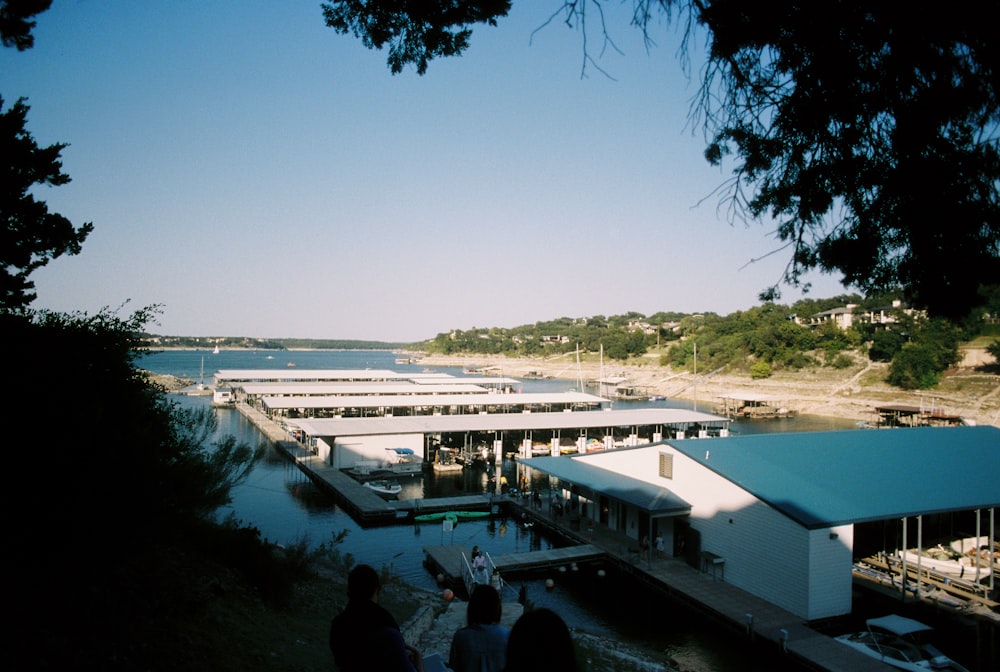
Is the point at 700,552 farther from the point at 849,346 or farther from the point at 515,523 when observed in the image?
the point at 849,346

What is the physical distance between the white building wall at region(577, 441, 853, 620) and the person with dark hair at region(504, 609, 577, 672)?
44.4 feet

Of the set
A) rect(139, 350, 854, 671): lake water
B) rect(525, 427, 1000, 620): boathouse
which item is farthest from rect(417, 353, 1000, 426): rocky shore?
rect(139, 350, 854, 671): lake water

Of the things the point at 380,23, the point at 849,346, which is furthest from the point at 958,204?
the point at 849,346

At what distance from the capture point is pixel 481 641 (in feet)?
12.2

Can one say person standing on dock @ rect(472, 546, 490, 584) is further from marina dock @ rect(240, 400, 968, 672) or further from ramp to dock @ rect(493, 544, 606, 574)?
ramp to dock @ rect(493, 544, 606, 574)

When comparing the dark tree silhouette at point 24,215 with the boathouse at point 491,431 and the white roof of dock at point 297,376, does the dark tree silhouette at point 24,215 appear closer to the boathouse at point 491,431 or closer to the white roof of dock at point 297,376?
the boathouse at point 491,431

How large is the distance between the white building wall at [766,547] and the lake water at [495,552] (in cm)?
176

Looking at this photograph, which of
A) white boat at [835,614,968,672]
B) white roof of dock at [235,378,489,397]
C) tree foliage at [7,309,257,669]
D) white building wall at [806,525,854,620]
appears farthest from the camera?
white roof of dock at [235,378,489,397]

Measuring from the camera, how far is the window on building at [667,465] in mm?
19188

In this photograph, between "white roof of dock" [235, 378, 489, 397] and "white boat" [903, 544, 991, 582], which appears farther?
"white roof of dock" [235, 378, 489, 397]

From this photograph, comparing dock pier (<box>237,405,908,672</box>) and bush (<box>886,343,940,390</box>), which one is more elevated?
bush (<box>886,343,940,390</box>)

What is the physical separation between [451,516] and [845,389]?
64.9 m

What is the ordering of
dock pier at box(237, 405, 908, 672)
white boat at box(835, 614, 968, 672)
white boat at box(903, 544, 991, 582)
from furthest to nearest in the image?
white boat at box(903, 544, 991, 582) < dock pier at box(237, 405, 908, 672) < white boat at box(835, 614, 968, 672)

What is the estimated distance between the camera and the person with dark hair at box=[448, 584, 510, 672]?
Answer: 3715 millimetres
